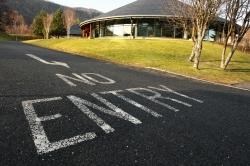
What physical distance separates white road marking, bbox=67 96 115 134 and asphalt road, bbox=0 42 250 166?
2 centimetres

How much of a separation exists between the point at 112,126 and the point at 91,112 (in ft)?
3.22

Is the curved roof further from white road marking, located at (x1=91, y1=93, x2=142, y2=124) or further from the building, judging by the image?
white road marking, located at (x1=91, y1=93, x2=142, y2=124)

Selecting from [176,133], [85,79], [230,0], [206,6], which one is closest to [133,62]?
[206,6]

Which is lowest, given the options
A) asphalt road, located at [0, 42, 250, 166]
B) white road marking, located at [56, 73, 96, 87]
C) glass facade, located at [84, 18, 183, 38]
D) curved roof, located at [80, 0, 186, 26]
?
asphalt road, located at [0, 42, 250, 166]

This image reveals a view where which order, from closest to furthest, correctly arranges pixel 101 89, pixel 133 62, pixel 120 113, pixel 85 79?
pixel 120 113 → pixel 101 89 → pixel 85 79 → pixel 133 62

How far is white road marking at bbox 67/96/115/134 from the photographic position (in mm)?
6214

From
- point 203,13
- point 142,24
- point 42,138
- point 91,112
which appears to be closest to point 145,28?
point 142,24

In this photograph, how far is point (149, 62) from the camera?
2217cm

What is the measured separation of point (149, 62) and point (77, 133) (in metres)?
16.9

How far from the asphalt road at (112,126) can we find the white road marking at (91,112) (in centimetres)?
2

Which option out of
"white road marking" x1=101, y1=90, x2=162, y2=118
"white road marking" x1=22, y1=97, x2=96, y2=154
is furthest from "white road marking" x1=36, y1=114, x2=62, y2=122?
"white road marking" x1=101, y1=90, x2=162, y2=118

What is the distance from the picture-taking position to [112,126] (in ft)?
20.8

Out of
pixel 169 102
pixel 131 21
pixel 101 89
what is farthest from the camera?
pixel 131 21

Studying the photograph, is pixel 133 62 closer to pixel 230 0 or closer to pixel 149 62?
pixel 149 62
